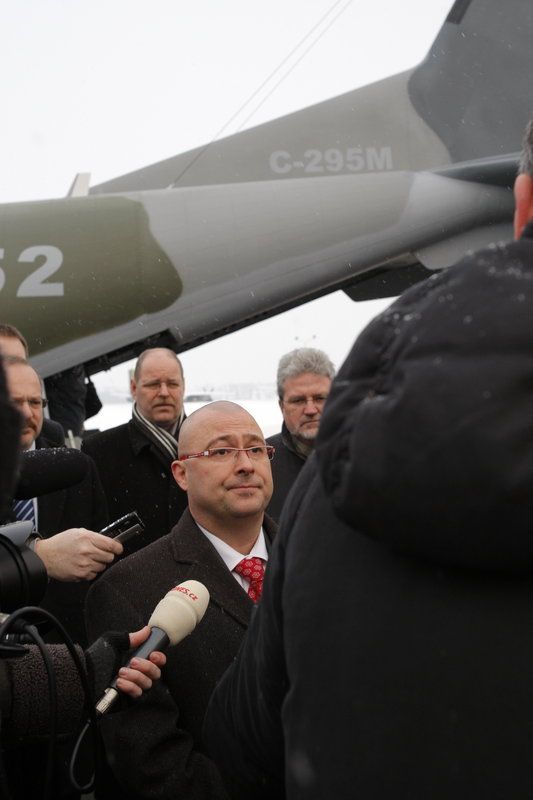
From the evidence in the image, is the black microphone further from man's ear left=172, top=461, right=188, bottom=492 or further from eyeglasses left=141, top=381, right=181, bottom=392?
eyeglasses left=141, top=381, right=181, bottom=392

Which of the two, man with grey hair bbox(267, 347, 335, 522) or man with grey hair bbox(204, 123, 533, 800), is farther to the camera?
man with grey hair bbox(267, 347, 335, 522)

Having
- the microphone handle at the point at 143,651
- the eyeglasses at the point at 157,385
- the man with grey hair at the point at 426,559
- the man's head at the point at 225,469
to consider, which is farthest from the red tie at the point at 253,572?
the eyeglasses at the point at 157,385

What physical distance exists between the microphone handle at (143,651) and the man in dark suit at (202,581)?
1.21ft

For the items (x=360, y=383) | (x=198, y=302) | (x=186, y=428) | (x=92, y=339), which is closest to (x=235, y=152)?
(x=198, y=302)

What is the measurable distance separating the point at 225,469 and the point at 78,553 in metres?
0.63

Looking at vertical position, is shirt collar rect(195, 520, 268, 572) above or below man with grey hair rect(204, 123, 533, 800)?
below

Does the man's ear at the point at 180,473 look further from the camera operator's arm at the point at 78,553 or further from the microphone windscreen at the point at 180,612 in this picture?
the microphone windscreen at the point at 180,612

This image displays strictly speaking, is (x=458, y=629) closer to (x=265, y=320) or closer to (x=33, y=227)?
(x=33, y=227)

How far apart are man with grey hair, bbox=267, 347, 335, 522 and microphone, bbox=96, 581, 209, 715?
2040 mm

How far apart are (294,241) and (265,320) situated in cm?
89

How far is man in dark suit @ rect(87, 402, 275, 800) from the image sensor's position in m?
1.71

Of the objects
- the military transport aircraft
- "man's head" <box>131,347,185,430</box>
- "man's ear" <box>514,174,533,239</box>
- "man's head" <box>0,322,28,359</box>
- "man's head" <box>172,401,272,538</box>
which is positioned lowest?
"man's head" <box>172,401,272,538</box>

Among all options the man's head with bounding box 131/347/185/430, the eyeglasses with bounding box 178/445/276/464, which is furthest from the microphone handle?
the man's head with bounding box 131/347/185/430

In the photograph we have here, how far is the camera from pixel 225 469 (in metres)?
2.27
